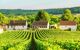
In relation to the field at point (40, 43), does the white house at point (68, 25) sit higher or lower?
lower

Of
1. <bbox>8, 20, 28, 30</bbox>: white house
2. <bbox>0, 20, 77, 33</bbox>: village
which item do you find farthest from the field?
<bbox>8, 20, 28, 30</bbox>: white house

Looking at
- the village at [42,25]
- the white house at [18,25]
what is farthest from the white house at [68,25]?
the white house at [18,25]

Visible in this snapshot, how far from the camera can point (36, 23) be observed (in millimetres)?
150125

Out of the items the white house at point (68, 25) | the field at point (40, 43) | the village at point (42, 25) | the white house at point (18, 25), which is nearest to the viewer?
the field at point (40, 43)

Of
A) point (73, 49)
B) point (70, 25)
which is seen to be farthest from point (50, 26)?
point (73, 49)

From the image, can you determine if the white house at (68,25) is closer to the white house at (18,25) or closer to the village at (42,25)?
the village at (42,25)

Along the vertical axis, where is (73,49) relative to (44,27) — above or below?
above

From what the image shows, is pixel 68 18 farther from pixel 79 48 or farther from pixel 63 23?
pixel 79 48

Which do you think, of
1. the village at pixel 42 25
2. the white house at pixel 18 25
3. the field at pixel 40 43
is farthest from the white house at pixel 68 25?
the field at pixel 40 43

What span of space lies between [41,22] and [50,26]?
554cm

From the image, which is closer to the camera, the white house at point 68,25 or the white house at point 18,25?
the white house at point 68,25

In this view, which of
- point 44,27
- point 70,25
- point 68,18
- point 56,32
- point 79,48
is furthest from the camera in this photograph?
point 68,18

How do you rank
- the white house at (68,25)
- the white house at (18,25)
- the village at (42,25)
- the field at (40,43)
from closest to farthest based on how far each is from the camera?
the field at (40,43) → the white house at (68,25) → the village at (42,25) → the white house at (18,25)

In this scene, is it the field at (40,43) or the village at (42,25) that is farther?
the village at (42,25)
